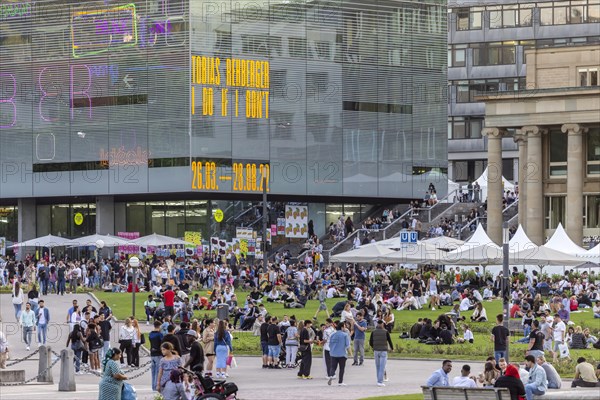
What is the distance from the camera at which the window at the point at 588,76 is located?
89.2m

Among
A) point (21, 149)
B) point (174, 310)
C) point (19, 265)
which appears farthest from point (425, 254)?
point (21, 149)

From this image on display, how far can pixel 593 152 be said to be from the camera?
89.3 meters

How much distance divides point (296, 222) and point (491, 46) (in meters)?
30.9

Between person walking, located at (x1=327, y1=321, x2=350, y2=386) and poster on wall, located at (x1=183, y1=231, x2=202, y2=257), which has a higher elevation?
poster on wall, located at (x1=183, y1=231, x2=202, y2=257)

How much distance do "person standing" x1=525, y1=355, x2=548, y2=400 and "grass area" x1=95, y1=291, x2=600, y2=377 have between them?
30.2 feet

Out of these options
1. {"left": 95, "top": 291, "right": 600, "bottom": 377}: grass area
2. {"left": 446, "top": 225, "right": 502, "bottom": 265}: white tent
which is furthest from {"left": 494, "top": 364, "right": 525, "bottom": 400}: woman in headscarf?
{"left": 446, "top": 225, "right": 502, "bottom": 265}: white tent

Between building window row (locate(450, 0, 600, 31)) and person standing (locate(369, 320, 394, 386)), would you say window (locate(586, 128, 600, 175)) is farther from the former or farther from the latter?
person standing (locate(369, 320, 394, 386))

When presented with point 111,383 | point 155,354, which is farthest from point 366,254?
point 111,383

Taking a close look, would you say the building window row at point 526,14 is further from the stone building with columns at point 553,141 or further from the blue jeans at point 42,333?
the blue jeans at point 42,333

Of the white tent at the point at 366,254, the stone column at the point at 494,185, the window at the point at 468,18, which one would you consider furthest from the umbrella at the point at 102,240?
the window at the point at 468,18

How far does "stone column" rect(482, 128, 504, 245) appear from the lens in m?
89.0

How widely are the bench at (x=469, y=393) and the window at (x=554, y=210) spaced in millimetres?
62787

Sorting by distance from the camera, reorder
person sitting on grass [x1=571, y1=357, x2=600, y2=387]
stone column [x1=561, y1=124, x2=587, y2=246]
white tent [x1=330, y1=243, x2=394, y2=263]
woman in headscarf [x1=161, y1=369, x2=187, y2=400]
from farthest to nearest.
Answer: stone column [x1=561, y1=124, x2=587, y2=246] < white tent [x1=330, y1=243, x2=394, y2=263] < person sitting on grass [x1=571, y1=357, x2=600, y2=387] < woman in headscarf [x1=161, y1=369, x2=187, y2=400]

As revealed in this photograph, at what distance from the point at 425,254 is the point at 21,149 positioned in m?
45.8
